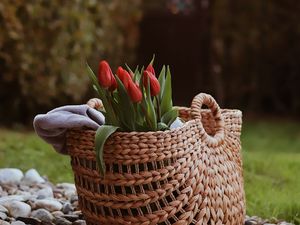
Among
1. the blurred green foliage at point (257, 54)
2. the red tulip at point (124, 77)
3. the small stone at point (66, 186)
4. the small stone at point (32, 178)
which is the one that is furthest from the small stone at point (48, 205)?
the blurred green foliage at point (257, 54)

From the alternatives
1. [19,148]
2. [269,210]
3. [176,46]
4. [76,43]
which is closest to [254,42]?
[176,46]

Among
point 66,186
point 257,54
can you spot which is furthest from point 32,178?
point 257,54

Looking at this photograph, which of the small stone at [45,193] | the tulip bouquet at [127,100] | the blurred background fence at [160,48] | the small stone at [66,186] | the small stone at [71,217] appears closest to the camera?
the tulip bouquet at [127,100]

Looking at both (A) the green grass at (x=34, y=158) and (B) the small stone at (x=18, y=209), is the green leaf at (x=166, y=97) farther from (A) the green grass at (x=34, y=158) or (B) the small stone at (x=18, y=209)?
(A) the green grass at (x=34, y=158)

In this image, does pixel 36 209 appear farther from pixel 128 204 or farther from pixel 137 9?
pixel 137 9

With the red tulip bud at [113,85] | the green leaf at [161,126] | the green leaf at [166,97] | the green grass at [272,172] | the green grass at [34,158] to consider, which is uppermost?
the red tulip bud at [113,85]

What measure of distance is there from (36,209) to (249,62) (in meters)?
4.84

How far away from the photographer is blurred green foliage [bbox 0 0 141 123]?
5.50 m

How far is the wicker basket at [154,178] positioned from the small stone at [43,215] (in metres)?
0.37

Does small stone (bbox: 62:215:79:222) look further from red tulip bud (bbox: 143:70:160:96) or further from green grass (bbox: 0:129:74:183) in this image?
green grass (bbox: 0:129:74:183)

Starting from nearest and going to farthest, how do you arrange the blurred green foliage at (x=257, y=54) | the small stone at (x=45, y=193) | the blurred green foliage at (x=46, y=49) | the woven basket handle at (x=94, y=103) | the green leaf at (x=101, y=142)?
the green leaf at (x=101, y=142) → the woven basket handle at (x=94, y=103) → the small stone at (x=45, y=193) → the blurred green foliage at (x=46, y=49) → the blurred green foliage at (x=257, y=54)

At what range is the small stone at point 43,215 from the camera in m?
2.77

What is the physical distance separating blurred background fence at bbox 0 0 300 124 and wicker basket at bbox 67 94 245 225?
281 cm

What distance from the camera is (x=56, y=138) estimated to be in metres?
2.49
